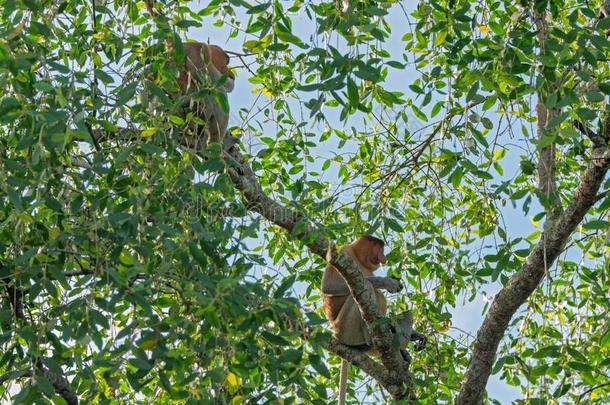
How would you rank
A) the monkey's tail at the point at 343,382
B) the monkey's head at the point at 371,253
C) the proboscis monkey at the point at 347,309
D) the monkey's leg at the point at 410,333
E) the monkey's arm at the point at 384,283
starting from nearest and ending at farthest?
the monkey's tail at the point at 343,382, the monkey's leg at the point at 410,333, the proboscis monkey at the point at 347,309, the monkey's arm at the point at 384,283, the monkey's head at the point at 371,253

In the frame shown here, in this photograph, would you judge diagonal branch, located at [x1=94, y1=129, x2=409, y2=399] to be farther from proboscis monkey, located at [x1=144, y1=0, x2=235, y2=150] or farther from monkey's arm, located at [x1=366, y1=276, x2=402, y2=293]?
monkey's arm, located at [x1=366, y1=276, x2=402, y2=293]

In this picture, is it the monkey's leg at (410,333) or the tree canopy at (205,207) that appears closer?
the tree canopy at (205,207)

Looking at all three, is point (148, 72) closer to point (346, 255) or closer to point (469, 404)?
point (346, 255)

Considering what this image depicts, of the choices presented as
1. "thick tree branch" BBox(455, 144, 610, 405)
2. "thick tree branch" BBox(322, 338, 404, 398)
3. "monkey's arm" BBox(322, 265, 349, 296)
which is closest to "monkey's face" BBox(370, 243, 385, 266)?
"monkey's arm" BBox(322, 265, 349, 296)

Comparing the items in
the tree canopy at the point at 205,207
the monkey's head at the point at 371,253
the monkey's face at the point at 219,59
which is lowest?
the tree canopy at the point at 205,207

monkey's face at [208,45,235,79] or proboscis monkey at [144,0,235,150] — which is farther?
monkey's face at [208,45,235,79]

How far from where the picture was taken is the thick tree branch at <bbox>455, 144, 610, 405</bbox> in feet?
19.5

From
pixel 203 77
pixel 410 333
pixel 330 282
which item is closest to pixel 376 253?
pixel 330 282

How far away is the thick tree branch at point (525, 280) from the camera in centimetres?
595

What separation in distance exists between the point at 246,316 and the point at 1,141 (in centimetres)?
204

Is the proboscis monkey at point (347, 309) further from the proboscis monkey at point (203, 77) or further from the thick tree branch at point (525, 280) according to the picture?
the proboscis monkey at point (203, 77)

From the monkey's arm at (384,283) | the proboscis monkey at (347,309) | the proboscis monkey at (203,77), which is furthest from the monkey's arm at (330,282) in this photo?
the proboscis monkey at (203,77)

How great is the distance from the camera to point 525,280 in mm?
6238

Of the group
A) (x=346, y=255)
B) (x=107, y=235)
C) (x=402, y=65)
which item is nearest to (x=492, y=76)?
(x=402, y=65)
